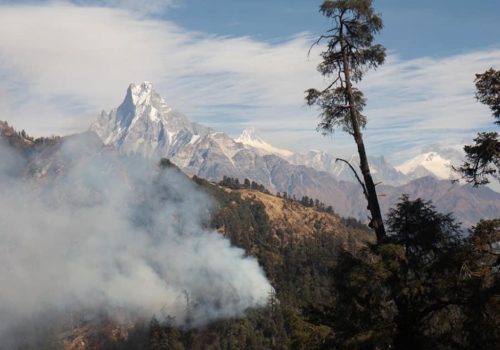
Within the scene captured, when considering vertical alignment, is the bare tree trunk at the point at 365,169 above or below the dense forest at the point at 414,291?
above

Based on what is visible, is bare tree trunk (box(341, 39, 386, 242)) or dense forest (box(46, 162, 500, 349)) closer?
dense forest (box(46, 162, 500, 349))

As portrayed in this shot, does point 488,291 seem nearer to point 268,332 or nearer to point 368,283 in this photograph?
point 368,283

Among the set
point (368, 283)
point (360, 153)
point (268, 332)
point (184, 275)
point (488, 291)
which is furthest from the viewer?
point (184, 275)

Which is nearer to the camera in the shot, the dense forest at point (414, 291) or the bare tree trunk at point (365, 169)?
the dense forest at point (414, 291)

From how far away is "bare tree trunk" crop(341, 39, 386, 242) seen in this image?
2114cm

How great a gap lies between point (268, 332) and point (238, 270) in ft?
67.9

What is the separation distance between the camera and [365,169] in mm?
22109

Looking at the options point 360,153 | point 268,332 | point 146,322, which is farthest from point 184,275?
point 360,153

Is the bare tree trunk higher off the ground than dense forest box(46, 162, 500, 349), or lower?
higher

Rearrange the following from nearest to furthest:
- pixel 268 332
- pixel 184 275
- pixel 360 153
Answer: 1. pixel 360 153
2. pixel 268 332
3. pixel 184 275

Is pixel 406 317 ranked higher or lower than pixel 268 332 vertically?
higher

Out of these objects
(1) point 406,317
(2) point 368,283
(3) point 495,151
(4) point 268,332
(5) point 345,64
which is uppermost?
(5) point 345,64

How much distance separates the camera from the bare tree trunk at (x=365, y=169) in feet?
69.4

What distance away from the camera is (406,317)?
63.9 ft
